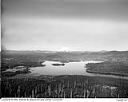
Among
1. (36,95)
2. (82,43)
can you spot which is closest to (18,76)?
(36,95)

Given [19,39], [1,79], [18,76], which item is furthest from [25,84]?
[19,39]

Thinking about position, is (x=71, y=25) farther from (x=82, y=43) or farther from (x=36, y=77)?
(x=36, y=77)

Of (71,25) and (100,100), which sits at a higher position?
(71,25)

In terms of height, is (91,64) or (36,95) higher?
(91,64)

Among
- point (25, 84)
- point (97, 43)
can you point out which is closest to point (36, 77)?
point (25, 84)

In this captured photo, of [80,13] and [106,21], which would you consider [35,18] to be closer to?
[80,13]

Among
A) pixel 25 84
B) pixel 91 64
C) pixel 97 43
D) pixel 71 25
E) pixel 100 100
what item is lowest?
pixel 100 100

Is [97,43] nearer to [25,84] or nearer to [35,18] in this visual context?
[35,18]
